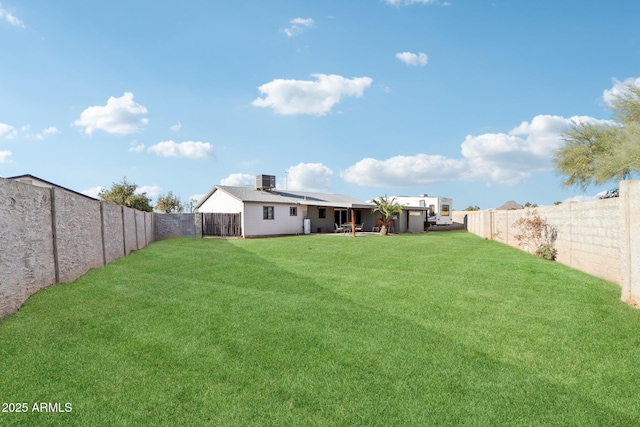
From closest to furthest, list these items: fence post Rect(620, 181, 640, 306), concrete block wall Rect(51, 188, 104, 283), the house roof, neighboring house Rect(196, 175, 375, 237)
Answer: fence post Rect(620, 181, 640, 306)
concrete block wall Rect(51, 188, 104, 283)
neighboring house Rect(196, 175, 375, 237)
the house roof

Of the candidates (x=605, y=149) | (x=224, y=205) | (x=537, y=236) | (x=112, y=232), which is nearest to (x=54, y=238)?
(x=112, y=232)

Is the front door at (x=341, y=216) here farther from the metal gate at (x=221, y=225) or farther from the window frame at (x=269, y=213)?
the metal gate at (x=221, y=225)

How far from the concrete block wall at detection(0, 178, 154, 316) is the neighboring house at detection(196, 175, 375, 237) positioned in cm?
1243

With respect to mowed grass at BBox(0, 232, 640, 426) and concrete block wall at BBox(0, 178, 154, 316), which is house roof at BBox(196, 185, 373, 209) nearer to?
concrete block wall at BBox(0, 178, 154, 316)

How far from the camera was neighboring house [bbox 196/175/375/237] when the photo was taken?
926 inches

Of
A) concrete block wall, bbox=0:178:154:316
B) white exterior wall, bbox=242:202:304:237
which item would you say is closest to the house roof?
white exterior wall, bbox=242:202:304:237

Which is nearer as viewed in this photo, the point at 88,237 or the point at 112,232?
the point at 88,237

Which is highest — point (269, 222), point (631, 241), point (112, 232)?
point (112, 232)

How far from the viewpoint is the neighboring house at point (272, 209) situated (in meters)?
23.5

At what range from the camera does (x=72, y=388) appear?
10.6 feet

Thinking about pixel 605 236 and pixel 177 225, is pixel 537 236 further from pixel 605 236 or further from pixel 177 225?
pixel 177 225

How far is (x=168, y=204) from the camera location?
45500mm

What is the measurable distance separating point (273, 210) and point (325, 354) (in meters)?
→ 21.5

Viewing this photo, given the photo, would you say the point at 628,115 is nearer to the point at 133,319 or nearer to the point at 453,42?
the point at 453,42
